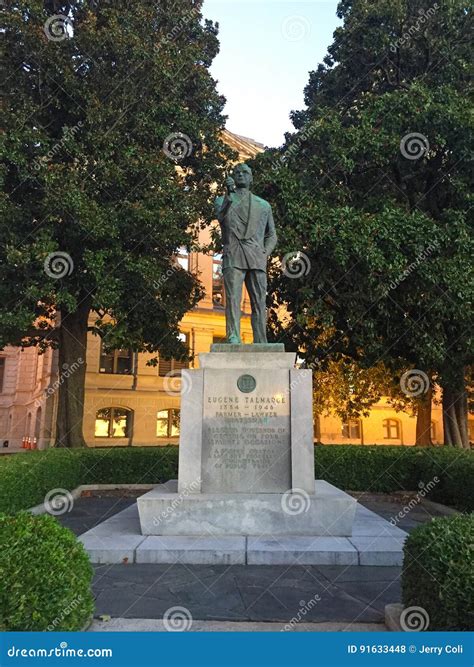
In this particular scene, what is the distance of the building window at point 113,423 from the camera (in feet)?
103

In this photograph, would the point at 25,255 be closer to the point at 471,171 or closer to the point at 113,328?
the point at 113,328

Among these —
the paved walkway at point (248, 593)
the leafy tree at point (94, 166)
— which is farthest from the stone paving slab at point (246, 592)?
the leafy tree at point (94, 166)

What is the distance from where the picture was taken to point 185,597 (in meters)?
5.39

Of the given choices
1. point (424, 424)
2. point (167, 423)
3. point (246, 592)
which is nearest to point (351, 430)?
point (167, 423)

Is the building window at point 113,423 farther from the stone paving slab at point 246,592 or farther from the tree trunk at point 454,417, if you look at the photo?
the stone paving slab at point 246,592

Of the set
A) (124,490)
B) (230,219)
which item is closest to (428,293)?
(230,219)

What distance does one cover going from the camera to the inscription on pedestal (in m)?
8.05

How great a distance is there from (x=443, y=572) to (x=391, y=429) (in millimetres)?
38833

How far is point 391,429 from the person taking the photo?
40688 millimetres

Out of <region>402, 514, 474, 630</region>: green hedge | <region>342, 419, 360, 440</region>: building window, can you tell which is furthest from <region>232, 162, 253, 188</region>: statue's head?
<region>342, 419, 360, 440</region>: building window

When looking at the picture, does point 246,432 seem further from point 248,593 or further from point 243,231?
point 243,231

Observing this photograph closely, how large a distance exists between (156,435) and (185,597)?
27496 mm

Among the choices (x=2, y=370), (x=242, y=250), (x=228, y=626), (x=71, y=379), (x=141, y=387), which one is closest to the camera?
(x=228, y=626)

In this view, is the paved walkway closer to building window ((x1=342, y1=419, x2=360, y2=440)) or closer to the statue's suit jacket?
the statue's suit jacket
